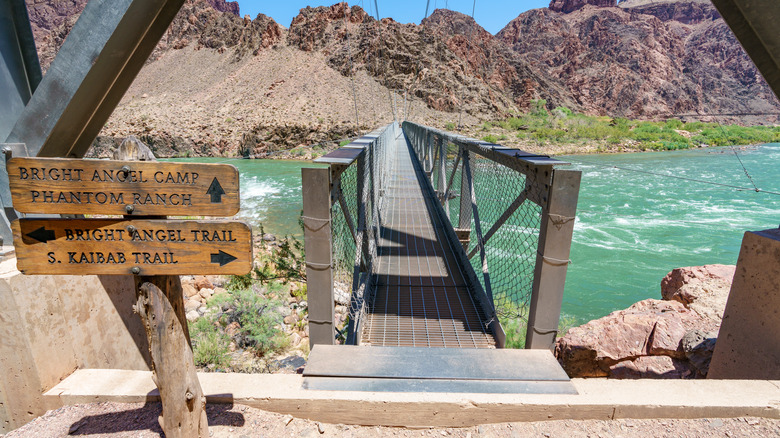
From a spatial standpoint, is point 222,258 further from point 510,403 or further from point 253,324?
point 253,324

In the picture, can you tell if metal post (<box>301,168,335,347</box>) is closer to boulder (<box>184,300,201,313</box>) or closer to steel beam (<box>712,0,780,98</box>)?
steel beam (<box>712,0,780,98</box>)

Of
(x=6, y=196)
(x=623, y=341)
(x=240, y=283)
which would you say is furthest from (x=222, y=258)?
(x=240, y=283)

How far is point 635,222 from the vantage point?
44.0 feet

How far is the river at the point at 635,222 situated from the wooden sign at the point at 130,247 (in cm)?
388

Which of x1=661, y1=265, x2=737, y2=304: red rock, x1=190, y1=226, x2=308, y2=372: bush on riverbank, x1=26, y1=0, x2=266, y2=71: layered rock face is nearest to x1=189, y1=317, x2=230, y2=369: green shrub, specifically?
x1=190, y1=226, x2=308, y2=372: bush on riverbank

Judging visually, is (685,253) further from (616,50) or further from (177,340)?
(616,50)

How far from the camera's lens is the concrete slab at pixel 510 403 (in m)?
1.78

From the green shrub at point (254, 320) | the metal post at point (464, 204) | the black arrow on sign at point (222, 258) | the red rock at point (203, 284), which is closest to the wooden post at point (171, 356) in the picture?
the black arrow on sign at point (222, 258)

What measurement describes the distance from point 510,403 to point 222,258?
1.42 meters

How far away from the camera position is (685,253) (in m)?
10.6

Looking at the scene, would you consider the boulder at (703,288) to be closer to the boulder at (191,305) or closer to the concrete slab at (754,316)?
the concrete slab at (754,316)

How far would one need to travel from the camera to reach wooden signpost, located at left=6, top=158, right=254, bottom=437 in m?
1.46

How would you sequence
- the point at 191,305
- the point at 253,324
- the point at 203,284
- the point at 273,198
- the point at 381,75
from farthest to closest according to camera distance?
1. the point at 381,75
2. the point at 273,198
3. the point at 203,284
4. the point at 191,305
5. the point at 253,324

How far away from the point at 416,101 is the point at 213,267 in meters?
47.7
